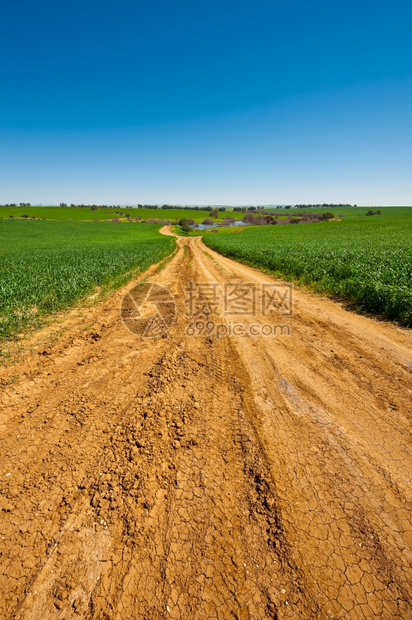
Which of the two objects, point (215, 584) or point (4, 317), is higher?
point (4, 317)

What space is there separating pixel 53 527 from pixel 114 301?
8782 millimetres

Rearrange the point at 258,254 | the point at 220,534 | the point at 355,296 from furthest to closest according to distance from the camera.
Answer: the point at 258,254
the point at 355,296
the point at 220,534

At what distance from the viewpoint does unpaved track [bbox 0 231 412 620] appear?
2.04 meters

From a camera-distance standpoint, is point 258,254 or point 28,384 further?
point 258,254

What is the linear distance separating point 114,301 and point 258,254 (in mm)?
13242

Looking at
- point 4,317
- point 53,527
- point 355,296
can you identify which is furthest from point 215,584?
point 355,296

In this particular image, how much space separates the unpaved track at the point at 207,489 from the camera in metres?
2.04

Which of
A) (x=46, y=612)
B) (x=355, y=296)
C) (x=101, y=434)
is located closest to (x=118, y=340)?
(x=101, y=434)

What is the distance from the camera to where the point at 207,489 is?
283 centimetres

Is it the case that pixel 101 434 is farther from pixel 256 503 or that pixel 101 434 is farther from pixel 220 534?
pixel 256 503

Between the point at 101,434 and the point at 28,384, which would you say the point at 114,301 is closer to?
the point at 28,384

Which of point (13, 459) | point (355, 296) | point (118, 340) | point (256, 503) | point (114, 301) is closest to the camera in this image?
point (256, 503)

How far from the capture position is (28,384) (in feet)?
15.6

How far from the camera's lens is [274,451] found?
3.29 m
